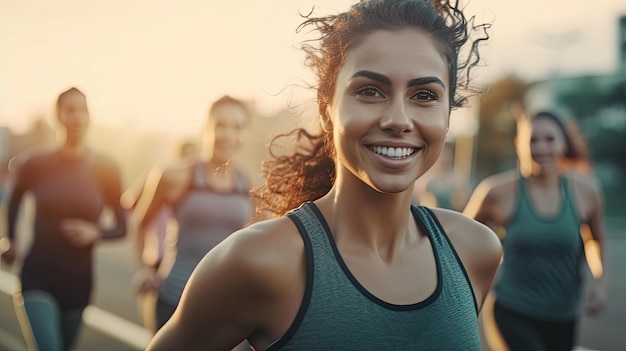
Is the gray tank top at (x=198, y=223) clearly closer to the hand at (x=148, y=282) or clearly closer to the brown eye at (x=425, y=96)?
the hand at (x=148, y=282)

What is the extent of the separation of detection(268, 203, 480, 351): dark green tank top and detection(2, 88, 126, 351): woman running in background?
3.67 metres

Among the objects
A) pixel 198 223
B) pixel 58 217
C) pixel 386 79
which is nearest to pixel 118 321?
pixel 58 217

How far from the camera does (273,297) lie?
1.99 metres

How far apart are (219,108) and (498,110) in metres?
46.3

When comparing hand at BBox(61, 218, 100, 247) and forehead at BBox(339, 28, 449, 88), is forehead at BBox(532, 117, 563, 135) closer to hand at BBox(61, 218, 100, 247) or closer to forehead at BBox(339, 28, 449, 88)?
hand at BBox(61, 218, 100, 247)

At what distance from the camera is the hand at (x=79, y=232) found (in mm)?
5484

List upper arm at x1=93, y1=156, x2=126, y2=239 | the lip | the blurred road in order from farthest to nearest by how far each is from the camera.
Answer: the blurred road, upper arm at x1=93, y1=156, x2=126, y2=239, the lip

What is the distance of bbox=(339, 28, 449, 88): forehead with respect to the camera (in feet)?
6.91

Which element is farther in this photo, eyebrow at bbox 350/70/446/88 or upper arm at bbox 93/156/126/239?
upper arm at bbox 93/156/126/239

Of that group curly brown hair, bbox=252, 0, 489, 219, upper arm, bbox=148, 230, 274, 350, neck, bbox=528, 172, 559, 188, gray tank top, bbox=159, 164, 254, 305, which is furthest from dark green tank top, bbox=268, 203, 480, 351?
neck, bbox=528, 172, 559, 188

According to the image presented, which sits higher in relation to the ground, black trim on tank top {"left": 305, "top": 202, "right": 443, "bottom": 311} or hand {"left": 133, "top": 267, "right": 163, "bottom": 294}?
black trim on tank top {"left": 305, "top": 202, "right": 443, "bottom": 311}

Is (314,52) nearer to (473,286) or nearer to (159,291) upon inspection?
(473,286)

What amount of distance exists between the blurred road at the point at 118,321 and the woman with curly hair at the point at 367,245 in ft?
13.0

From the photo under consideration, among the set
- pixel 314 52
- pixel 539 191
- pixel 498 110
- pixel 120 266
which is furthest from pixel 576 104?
pixel 314 52
